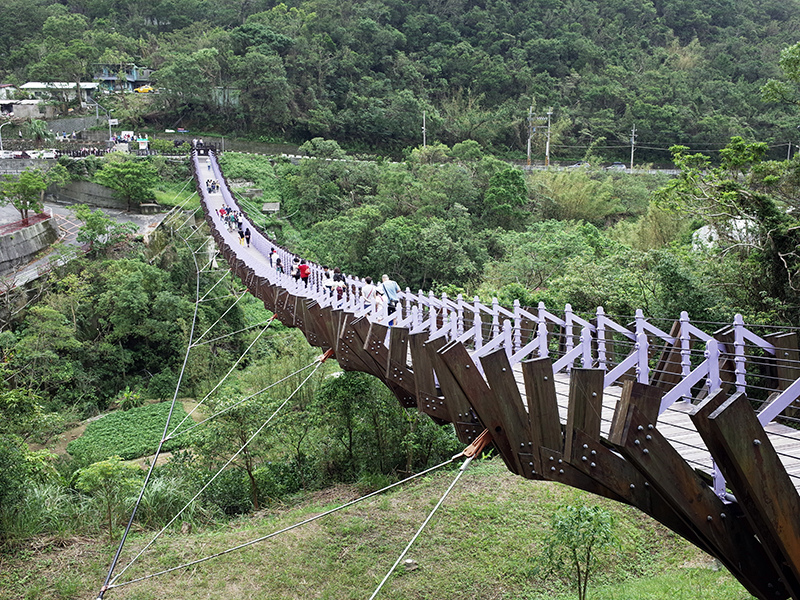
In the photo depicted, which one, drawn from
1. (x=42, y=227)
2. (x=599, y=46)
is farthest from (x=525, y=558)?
(x=599, y=46)

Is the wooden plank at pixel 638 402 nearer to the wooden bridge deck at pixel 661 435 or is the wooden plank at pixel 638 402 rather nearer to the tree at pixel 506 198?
the wooden bridge deck at pixel 661 435

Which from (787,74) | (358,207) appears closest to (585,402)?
(787,74)

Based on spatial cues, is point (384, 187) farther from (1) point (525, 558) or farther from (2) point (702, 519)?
(2) point (702, 519)

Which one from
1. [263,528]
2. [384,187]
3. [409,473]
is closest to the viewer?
[263,528]

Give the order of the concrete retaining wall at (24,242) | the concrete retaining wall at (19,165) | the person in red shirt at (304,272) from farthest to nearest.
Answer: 1. the concrete retaining wall at (19,165)
2. the concrete retaining wall at (24,242)
3. the person in red shirt at (304,272)

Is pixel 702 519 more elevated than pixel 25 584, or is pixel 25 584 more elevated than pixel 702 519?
pixel 702 519

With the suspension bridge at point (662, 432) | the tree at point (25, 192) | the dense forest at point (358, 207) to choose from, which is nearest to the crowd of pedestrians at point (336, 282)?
the dense forest at point (358, 207)

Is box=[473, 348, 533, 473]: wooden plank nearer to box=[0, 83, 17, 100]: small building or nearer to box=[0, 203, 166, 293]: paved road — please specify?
box=[0, 203, 166, 293]: paved road
